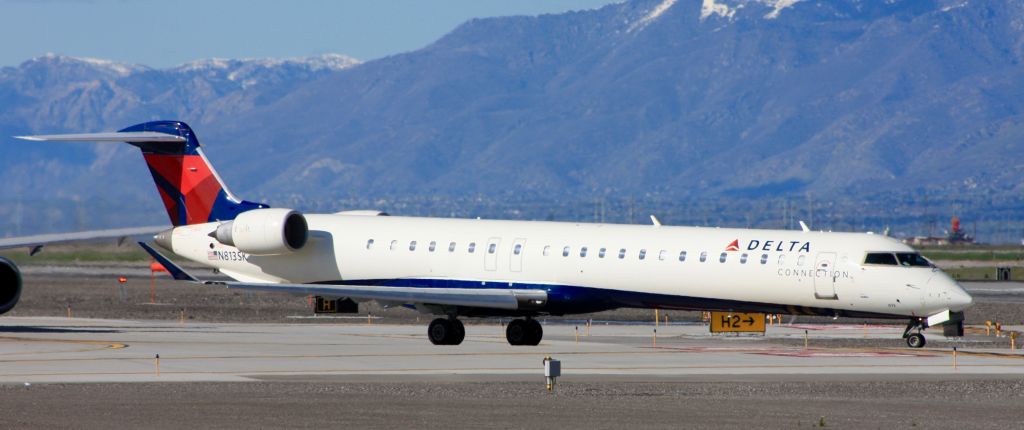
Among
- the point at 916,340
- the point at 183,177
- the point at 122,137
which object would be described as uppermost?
the point at 122,137

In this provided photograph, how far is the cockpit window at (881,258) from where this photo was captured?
36.8 meters

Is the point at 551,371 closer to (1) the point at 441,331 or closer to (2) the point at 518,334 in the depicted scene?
(1) the point at 441,331

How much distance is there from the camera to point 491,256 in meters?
39.6

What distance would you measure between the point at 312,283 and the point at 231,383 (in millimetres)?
11704

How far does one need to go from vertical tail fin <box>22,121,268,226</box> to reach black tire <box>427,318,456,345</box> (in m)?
5.87

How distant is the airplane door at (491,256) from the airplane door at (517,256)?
1.14 feet

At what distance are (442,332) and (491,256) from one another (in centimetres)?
200

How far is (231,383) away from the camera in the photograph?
29.7m

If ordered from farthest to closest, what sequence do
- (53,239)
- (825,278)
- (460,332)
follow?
1. (53,239)
2. (460,332)
3. (825,278)

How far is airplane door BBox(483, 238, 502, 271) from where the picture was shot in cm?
3953

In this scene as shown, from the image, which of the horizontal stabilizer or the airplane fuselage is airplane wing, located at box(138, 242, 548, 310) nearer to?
the airplane fuselage

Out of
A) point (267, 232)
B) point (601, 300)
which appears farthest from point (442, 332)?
point (267, 232)

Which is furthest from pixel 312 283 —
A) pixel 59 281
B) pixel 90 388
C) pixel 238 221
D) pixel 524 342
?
pixel 59 281

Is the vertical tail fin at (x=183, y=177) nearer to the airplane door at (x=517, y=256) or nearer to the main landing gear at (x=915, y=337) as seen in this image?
the airplane door at (x=517, y=256)
